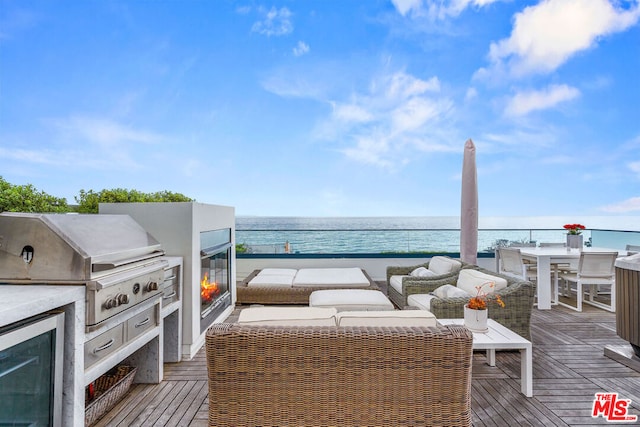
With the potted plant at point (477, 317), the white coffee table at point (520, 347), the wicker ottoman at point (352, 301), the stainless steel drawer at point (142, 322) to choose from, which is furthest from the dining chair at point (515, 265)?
the stainless steel drawer at point (142, 322)

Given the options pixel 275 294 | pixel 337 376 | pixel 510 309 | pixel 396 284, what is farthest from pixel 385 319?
pixel 275 294

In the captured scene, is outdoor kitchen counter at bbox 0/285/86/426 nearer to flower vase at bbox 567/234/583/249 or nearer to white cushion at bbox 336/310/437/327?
white cushion at bbox 336/310/437/327

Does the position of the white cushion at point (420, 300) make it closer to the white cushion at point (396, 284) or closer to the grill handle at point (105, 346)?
the white cushion at point (396, 284)

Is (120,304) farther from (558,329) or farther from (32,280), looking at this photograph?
(558,329)

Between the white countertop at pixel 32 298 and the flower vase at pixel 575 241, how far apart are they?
6.90m

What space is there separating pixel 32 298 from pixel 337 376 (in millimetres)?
1480

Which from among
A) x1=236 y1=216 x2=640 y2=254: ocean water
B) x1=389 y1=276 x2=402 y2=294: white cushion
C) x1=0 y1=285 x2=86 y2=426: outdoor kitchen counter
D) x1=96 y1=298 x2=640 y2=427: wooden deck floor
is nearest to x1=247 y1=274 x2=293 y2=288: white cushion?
x1=389 y1=276 x2=402 y2=294: white cushion

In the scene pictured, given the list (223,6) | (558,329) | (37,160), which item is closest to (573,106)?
(558,329)

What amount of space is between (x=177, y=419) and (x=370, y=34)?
977 cm

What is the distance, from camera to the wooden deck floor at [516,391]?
2176 mm

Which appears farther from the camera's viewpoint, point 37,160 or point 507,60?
point 507,60

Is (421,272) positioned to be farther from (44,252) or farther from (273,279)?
(44,252)

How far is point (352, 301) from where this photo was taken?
394 centimetres

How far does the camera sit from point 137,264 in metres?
2.35
